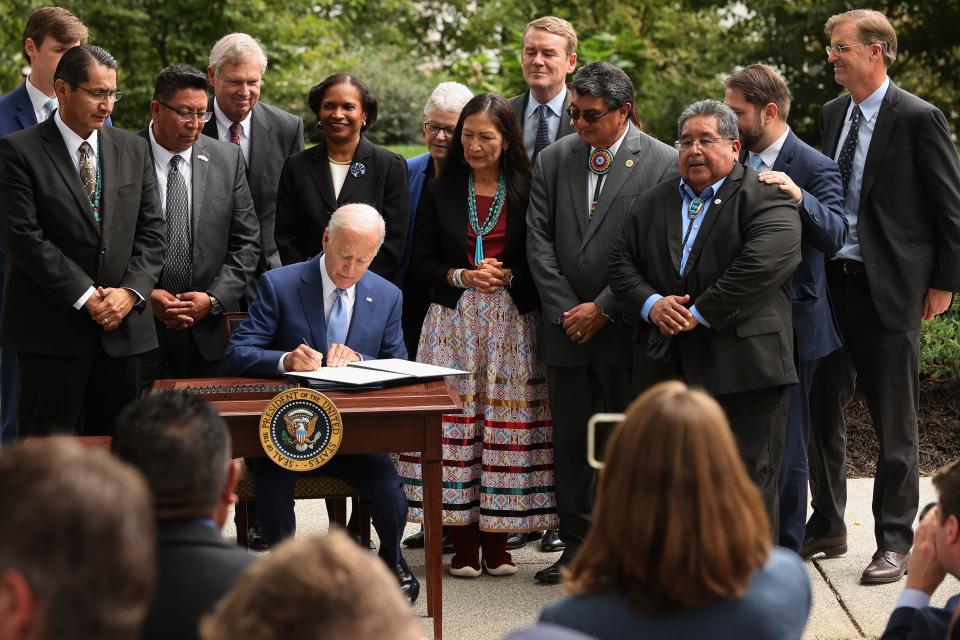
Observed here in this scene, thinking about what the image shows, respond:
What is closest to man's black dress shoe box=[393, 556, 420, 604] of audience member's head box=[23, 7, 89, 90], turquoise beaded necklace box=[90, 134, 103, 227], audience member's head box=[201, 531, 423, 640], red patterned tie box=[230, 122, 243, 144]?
turquoise beaded necklace box=[90, 134, 103, 227]

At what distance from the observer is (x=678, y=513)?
257 cm

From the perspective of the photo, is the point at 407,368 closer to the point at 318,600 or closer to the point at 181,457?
the point at 181,457

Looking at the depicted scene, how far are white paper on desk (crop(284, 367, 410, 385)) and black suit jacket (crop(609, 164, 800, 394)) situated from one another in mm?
1069

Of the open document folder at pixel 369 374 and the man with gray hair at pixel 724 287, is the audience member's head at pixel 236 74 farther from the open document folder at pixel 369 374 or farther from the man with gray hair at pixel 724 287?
the man with gray hair at pixel 724 287

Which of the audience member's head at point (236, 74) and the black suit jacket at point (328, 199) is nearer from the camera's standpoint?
the black suit jacket at point (328, 199)

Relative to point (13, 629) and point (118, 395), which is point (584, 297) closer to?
point (118, 395)

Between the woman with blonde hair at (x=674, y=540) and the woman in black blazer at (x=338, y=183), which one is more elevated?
the woman in black blazer at (x=338, y=183)

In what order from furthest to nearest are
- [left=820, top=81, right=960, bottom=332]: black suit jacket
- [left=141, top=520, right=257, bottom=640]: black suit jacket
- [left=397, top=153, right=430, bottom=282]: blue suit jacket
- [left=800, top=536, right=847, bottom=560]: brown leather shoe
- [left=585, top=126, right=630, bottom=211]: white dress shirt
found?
[left=397, top=153, right=430, bottom=282]: blue suit jacket < [left=800, top=536, right=847, bottom=560]: brown leather shoe < [left=585, top=126, right=630, bottom=211]: white dress shirt < [left=820, top=81, right=960, bottom=332]: black suit jacket < [left=141, top=520, right=257, bottom=640]: black suit jacket

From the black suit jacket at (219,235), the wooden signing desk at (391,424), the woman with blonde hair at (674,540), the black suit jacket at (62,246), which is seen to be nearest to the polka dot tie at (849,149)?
the wooden signing desk at (391,424)

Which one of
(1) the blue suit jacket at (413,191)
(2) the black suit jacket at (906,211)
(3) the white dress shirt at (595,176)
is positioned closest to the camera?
(2) the black suit jacket at (906,211)

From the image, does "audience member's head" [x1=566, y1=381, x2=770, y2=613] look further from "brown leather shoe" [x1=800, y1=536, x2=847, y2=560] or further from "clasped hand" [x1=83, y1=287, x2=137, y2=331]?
"brown leather shoe" [x1=800, y1=536, x2=847, y2=560]

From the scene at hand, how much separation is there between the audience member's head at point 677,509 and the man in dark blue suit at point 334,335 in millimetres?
2702

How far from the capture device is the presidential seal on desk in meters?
4.65

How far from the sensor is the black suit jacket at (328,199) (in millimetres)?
6273
